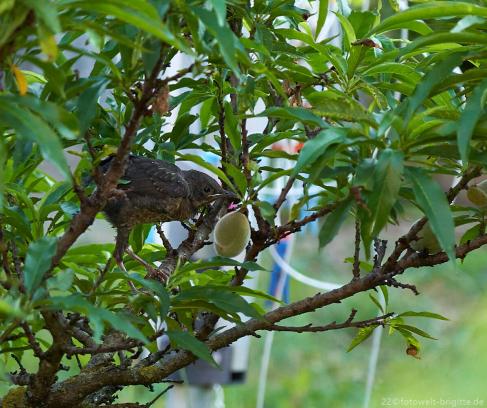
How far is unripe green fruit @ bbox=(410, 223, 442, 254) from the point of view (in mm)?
1095

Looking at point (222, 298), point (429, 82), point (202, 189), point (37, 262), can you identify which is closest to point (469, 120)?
point (429, 82)

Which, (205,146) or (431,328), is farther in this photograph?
(431,328)

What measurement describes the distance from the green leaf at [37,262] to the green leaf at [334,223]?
306mm

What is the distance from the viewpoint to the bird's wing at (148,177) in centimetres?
132

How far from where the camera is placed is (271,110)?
1.02 meters

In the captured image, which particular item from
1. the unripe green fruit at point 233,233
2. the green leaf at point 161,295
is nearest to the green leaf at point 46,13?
the green leaf at point 161,295

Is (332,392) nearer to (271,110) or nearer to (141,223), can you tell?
(141,223)

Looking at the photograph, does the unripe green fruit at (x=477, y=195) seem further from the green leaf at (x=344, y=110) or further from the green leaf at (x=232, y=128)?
the green leaf at (x=232, y=128)

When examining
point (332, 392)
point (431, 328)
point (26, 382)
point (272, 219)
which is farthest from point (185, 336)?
point (431, 328)

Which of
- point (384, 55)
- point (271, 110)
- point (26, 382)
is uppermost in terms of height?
point (384, 55)

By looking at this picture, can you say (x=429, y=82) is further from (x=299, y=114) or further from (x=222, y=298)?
(x=222, y=298)

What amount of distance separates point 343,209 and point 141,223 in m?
0.51

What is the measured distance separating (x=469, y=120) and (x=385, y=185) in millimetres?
113

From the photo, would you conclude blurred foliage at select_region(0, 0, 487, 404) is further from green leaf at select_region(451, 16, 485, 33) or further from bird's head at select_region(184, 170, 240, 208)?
bird's head at select_region(184, 170, 240, 208)
